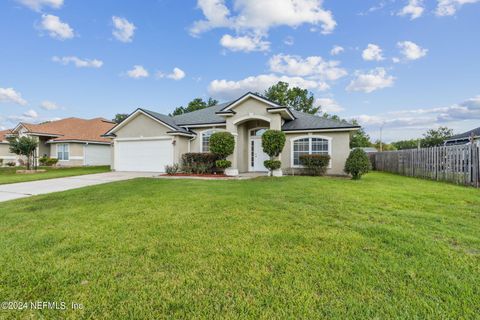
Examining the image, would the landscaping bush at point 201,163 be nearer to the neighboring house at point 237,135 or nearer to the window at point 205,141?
the neighboring house at point 237,135

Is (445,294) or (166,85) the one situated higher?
(166,85)

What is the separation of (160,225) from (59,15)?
16007mm

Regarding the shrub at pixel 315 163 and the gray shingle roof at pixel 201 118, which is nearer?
the shrub at pixel 315 163

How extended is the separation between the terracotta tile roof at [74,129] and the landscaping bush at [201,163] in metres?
14.0

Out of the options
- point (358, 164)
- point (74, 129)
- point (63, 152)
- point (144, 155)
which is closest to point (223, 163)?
point (144, 155)

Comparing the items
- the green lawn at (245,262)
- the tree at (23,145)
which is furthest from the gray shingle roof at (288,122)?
the green lawn at (245,262)

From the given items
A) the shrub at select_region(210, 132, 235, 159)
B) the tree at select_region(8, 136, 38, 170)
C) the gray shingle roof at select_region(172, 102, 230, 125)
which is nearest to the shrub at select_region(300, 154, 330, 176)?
the shrub at select_region(210, 132, 235, 159)

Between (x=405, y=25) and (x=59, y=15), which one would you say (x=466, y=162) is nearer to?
(x=405, y=25)

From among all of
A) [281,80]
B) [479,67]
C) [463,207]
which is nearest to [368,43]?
[479,67]

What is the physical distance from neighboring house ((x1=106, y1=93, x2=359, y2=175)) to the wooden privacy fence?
4.16 metres

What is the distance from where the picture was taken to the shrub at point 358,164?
1198cm

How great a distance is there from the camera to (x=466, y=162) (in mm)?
10578

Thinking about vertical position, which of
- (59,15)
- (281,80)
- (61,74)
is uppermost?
(281,80)

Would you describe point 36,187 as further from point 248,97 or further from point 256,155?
point 256,155
